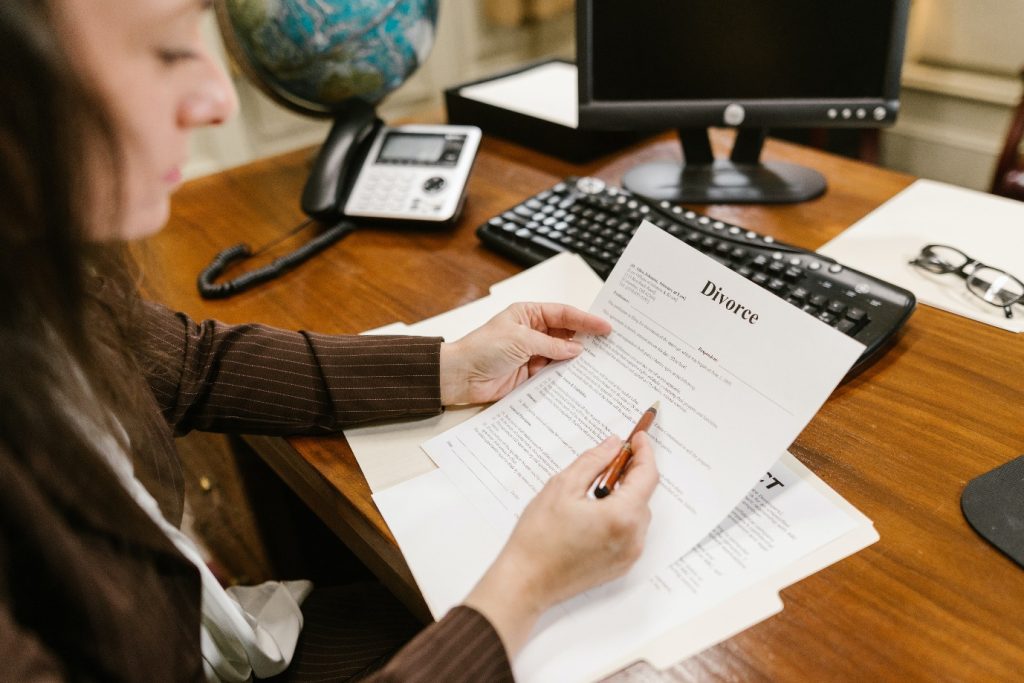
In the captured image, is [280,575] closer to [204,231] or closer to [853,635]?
[204,231]

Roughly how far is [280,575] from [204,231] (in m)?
0.51

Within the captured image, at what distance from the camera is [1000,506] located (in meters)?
0.56

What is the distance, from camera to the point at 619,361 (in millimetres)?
660

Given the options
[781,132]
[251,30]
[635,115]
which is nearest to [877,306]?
[635,115]

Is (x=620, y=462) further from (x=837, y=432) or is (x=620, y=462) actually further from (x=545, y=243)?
(x=545, y=243)

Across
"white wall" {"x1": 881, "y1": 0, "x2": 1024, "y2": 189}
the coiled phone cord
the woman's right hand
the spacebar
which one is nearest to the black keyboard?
the spacebar

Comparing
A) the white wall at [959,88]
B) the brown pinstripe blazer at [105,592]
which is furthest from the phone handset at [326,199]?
the white wall at [959,88]

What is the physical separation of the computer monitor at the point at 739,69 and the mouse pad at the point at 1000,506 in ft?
1.72

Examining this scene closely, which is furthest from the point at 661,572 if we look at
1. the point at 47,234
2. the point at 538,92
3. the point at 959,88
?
the point at 959,88

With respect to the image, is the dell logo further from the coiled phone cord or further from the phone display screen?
the coiled phone cord

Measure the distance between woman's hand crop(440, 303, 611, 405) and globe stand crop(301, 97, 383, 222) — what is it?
0.41 meters

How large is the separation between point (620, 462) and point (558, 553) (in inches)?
3.9

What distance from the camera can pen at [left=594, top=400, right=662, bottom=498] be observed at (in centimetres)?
55

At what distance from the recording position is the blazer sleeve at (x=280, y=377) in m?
0.69
